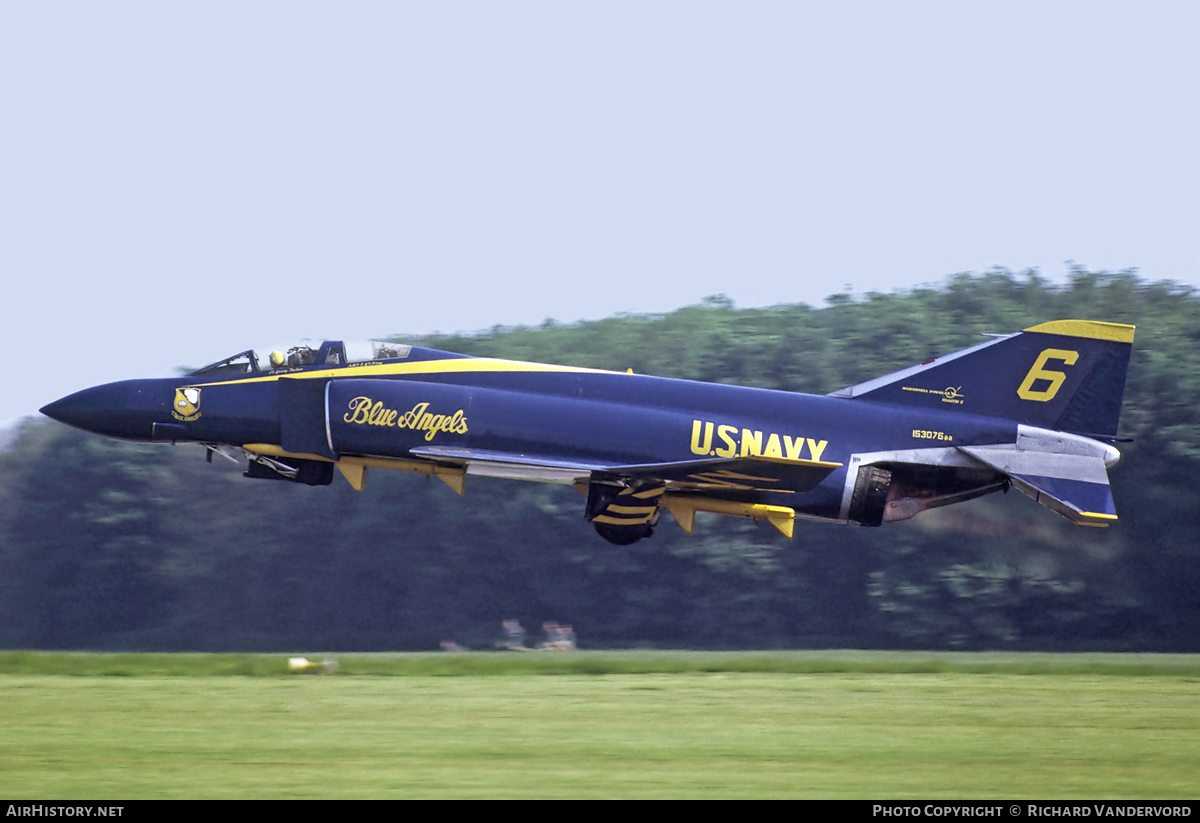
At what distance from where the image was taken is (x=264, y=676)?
46.8 ft

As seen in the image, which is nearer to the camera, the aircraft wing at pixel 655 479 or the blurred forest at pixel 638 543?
the aircraft wing at pixel 655 479

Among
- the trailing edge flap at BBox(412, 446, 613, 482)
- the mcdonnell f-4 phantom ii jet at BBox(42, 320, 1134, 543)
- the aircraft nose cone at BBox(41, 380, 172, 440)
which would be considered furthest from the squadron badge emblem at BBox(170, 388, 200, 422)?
the trailing edge flap at BBox(412, 446, 613, 482)

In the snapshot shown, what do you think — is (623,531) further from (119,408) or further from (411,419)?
(119,408)

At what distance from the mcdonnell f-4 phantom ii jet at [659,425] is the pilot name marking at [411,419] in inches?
0.7

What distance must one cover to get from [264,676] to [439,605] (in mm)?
17445

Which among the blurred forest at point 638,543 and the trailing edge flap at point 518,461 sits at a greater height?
the trailing edge flap at point 518,461

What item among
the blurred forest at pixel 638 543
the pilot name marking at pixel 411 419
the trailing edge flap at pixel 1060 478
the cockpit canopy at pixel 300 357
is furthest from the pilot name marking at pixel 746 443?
the blurred forest at pixel 638 543

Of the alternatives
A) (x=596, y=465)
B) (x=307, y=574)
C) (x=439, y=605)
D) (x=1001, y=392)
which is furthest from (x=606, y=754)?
(x=307, y=574)

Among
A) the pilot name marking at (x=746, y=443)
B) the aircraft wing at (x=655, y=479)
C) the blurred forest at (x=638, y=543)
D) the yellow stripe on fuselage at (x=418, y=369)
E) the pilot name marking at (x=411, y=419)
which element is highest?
the yellow stripe on fuselage at (x=418, y=369)

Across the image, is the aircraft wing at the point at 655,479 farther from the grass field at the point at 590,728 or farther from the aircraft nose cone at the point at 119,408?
the aircraft nose cone at the point at 119,408

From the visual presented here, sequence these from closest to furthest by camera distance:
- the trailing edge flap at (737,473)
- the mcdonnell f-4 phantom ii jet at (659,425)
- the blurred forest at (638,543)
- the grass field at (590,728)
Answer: the grass field at (590,728)
the trailing edge flap at (737,473)
the mcdonnell f-4 phantom ii jet at (659,425)
the blurred forest at (638,543)

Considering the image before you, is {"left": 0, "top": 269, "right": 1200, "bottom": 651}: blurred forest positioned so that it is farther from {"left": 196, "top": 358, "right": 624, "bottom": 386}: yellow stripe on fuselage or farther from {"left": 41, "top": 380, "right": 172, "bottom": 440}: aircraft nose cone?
{"left": 196, "top": 358, "right": 624, "bottom": 386}: yellow stripe on fuselage

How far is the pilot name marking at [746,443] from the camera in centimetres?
1541

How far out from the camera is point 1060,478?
51.9ft
